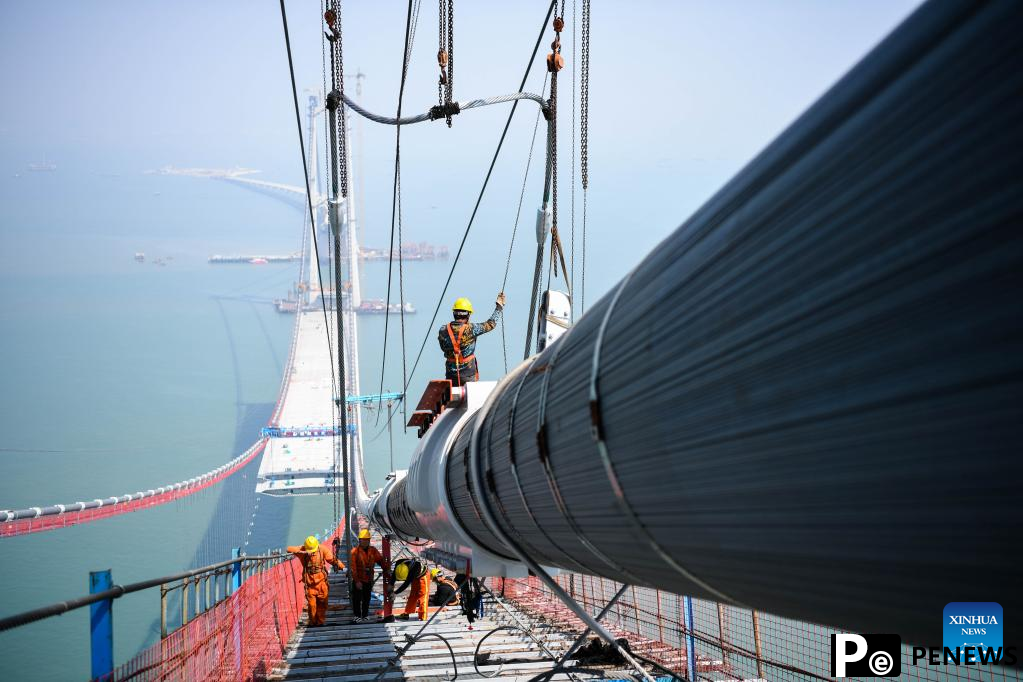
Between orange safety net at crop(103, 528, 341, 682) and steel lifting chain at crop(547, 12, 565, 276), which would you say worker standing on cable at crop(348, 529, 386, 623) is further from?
steel lifting chain at crop(547, 12, 565, 276)

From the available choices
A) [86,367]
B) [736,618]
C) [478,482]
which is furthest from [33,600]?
[86,367]

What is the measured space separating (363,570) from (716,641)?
4191mm

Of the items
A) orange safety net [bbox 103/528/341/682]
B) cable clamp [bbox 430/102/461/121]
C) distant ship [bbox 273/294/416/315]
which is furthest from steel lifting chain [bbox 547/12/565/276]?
distant ship [bbox 273/294/416/315]

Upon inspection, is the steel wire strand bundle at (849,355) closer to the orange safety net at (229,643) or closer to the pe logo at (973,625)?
the pe logo at (973,625)

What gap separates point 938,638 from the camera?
122cm

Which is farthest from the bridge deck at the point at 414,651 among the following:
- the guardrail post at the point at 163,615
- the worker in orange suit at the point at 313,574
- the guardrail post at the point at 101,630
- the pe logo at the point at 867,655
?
the pe logo at the point at 867,655

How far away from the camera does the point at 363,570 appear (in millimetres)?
9867

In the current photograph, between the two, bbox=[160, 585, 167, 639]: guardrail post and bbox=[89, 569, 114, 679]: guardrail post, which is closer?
bbox=[89, 569, 114, 679]: guardrail post

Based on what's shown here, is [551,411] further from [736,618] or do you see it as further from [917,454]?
[736,618]

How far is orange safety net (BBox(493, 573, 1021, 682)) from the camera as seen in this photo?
21.1ft

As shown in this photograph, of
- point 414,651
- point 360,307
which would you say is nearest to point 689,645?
point 414,651

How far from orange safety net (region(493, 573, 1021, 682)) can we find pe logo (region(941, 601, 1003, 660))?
2.77 m

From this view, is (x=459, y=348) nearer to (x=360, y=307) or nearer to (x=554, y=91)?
(x=554, y=91)

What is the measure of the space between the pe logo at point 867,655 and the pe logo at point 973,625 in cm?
90
